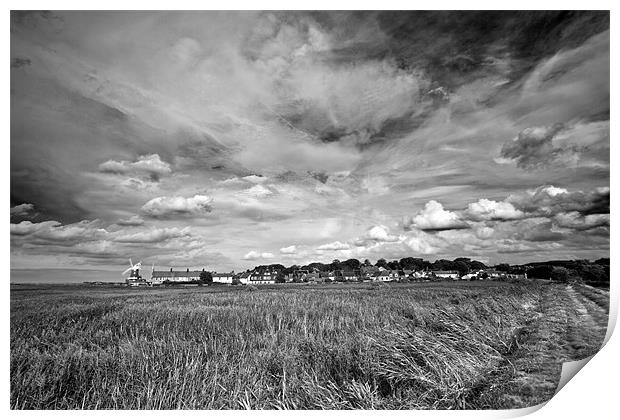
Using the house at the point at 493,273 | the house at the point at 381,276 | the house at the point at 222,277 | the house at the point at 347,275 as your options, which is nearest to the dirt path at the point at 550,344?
the house at the point at 493,273

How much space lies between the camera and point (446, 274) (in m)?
11.4

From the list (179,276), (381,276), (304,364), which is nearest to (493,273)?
(381,276)

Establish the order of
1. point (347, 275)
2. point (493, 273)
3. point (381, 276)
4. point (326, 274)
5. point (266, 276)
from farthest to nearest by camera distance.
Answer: point (381, 276) < point (347, 275) < point (266, 276) < point (326, 274) < point (493, 273)

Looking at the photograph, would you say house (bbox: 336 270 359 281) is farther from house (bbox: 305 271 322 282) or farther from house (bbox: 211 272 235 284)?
house (bbox: 211 272 235 284)

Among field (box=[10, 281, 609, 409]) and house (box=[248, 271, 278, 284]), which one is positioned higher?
house (box=[248, 271, 278, 284])

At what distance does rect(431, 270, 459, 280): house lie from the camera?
10.9 m

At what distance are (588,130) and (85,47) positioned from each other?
6121 millimetres

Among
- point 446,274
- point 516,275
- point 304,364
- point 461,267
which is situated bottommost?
point 304,364

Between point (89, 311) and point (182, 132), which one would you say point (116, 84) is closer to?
point (182, 132)

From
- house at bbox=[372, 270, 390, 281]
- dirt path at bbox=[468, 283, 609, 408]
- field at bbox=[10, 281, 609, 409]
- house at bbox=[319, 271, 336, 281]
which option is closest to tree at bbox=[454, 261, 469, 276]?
dirt path at bbox=[468, 283, 609, 408]

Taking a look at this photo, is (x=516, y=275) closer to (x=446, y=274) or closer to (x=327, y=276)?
(x=446, y=274)

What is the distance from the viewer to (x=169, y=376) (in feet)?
12.5
